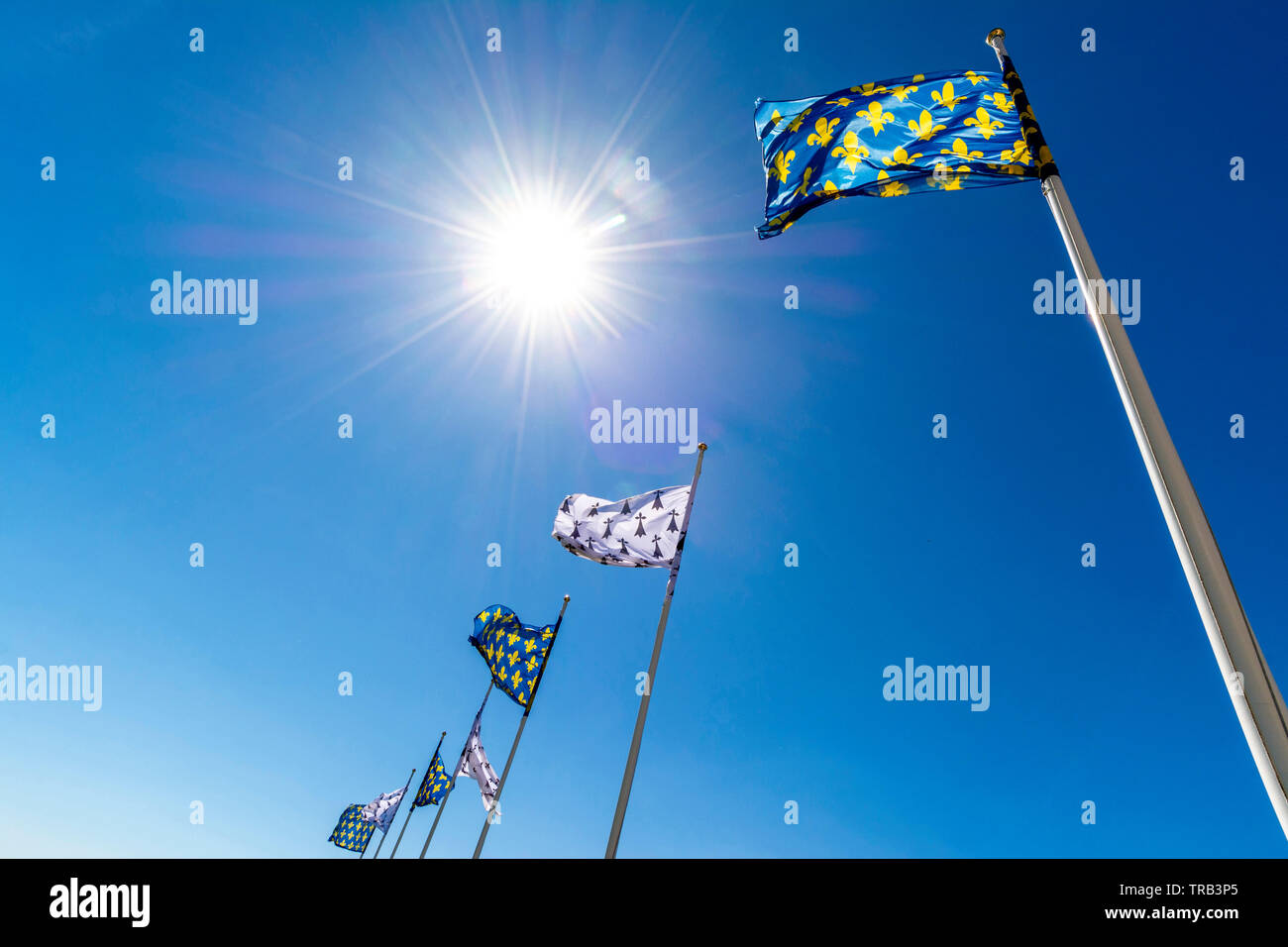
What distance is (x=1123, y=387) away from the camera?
4133 mm

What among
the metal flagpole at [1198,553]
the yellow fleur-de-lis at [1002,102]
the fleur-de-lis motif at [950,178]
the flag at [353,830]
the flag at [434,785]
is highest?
the yellow fleur-de-lis at [1002,102]

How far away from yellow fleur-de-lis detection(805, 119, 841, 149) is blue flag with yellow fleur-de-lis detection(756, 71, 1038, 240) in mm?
12

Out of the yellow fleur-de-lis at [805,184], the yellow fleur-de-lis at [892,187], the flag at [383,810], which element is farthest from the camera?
the flag at [383,810]

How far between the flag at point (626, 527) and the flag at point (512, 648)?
4.51 meters

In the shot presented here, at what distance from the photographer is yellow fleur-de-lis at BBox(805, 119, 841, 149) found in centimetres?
704

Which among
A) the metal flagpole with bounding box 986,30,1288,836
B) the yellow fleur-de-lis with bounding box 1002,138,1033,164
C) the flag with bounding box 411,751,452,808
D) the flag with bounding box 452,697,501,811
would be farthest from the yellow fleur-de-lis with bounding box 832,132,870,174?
the flag with bounding box 411,751,452,808

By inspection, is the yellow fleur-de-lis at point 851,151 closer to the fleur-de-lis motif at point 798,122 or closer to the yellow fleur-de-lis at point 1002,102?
the fleur-de-lis motif at point 798,122

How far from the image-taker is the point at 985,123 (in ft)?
20.1

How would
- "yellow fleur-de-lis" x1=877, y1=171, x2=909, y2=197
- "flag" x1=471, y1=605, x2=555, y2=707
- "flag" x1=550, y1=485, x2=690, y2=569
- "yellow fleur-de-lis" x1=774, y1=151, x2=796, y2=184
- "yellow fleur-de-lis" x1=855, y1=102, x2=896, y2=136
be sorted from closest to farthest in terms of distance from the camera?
1. "yellow fleur-de-lis" x1=877, y1=171, x2=909, y2=197
2. "yellow fleur-de-lis" x1=855, y1=102, x2=896, y2=136
3. "yellow fleur-de-lis" x1=774, y1=151, x2=796, y2=184
4. "flag" x1=550, y1=485, x2=690, y2=569
5. "flag" x1=471, y1=605, x2=555, y2=707

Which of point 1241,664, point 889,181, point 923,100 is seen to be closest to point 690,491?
point 889,181

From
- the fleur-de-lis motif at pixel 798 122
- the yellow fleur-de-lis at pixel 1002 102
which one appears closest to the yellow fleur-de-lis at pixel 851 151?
the fleur-de-lis motif at pixel 798 122

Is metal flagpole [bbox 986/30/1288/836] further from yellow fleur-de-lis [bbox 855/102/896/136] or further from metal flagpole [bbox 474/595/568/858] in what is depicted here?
metal flagpole [bbox 474/595/568/858]

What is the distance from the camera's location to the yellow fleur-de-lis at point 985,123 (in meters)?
6.04
